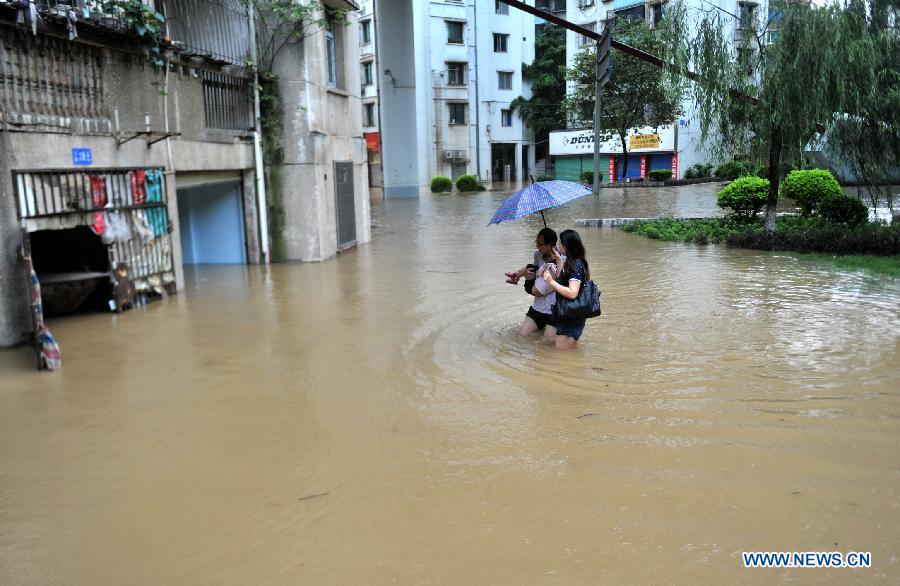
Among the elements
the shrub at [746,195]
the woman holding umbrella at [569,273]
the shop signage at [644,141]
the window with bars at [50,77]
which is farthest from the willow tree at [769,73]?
the shop signage at [644,141]

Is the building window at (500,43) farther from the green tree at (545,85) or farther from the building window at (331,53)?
the building window at (331,53)

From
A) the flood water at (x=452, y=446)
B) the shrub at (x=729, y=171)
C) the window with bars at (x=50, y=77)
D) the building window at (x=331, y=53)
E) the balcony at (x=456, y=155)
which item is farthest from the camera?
the balcony at (x=456, y=155)

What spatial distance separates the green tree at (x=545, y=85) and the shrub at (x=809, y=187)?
35.3 meters

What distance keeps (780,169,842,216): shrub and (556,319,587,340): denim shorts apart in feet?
38.0

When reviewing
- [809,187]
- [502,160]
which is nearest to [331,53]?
[809,187]

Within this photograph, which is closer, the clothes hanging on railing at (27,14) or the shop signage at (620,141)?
the clothes hanging on railing at (27,14)

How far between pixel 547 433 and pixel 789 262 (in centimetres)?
962

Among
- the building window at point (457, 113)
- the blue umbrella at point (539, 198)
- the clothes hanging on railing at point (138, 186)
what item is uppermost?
the building window at point (457, 113)

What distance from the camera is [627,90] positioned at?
125ft

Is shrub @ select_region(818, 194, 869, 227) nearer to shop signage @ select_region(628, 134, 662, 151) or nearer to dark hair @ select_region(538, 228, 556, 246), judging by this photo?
dark hair @ select_region(538, 228, 556, 246)

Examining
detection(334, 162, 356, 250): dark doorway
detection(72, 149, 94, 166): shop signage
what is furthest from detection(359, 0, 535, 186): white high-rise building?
detection(72, 149, 94, 166): shop signage

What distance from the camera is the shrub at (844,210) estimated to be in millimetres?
15602

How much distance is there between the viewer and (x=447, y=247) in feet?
56.4

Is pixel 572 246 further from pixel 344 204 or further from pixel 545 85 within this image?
pixel 545 85
